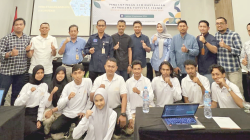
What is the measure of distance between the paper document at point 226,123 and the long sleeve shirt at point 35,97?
212 cm

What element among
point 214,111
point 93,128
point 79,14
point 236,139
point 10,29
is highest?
point 79,14

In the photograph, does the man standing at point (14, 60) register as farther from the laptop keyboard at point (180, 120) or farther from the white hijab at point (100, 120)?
the laptop keyboard at point (180, 120)

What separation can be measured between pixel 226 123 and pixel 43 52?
9.76 feet

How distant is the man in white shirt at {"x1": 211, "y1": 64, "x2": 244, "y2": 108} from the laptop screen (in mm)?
922

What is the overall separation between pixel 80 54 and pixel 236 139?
2688 millimetres

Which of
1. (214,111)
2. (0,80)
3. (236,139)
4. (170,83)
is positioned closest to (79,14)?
(0,80)

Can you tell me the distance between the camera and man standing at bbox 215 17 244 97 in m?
2.51

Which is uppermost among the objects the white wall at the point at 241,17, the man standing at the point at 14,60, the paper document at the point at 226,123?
the white wall at the point at 241,17

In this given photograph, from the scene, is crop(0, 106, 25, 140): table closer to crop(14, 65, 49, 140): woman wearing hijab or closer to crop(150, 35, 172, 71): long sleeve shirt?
crop(14, 65, 49, 140): woman wearing hijab

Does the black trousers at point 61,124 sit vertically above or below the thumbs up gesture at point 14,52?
below

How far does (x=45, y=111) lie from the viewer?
2.25 metres

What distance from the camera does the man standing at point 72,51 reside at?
2902 millimetres

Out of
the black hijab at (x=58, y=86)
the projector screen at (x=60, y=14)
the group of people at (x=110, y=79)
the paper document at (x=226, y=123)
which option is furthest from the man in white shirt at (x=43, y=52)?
the paper document at (x=226, y=123)

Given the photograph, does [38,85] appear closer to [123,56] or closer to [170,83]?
[123,56]
